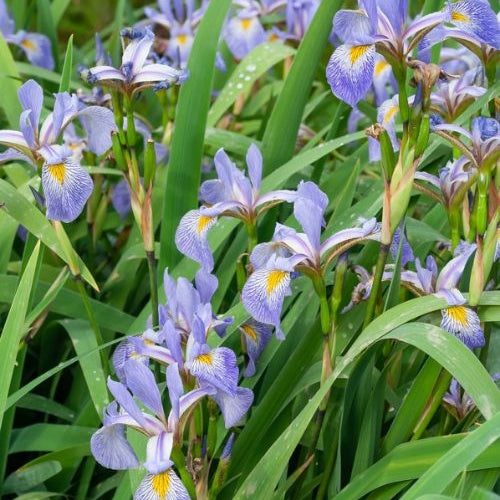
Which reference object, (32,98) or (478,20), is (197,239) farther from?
(478,20)

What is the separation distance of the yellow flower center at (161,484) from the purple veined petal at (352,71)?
1.96 ft

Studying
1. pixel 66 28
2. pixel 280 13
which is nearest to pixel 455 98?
pixel 280 13

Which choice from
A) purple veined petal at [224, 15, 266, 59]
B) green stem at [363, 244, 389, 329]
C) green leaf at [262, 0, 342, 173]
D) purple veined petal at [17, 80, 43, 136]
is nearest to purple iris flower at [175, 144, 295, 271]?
green stem at [363, 244, 389, 329]

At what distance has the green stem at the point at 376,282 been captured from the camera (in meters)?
1.48

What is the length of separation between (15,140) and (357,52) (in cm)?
61

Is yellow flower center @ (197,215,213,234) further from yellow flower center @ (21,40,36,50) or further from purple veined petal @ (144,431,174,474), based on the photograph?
yellow flower center @ (21,40,36,50)

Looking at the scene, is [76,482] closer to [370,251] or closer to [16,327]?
[16,327]

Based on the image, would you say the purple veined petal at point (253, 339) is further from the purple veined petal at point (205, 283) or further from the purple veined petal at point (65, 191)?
the purple veined petal at point (65, 191)

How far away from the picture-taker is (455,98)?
1863 millimetres

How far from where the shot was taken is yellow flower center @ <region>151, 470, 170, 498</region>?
1.28 m

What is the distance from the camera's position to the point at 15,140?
1.64 meters

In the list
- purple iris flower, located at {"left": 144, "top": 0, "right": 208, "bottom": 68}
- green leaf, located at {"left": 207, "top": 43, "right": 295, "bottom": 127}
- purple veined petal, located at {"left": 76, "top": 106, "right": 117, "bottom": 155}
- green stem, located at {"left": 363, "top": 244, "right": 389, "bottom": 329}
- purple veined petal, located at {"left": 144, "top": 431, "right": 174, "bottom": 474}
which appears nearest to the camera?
purple veined petal, located at {"left": 144, "top": 431, "right": 174, "bottom": 474}

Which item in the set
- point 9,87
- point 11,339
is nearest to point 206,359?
point 11,339

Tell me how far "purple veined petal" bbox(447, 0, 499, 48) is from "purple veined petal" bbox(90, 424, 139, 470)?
81 centimetres
